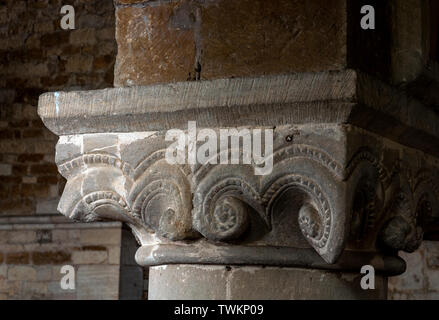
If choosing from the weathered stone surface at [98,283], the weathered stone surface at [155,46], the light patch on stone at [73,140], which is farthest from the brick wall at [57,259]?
the weathered stone surface at [155,46]

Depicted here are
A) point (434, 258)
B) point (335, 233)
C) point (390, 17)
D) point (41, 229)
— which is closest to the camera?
point (335, 233)

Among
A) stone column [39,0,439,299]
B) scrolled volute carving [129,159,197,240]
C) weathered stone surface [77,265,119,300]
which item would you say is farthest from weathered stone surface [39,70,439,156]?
weathered stone surface [77,265,119,300]

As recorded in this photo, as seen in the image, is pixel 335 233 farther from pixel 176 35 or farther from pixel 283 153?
pixel 176 35

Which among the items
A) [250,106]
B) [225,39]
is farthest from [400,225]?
[225,39]

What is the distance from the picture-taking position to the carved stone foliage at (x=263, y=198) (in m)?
1.60

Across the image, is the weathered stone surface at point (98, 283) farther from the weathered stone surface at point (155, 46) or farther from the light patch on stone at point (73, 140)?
the weathered stone surface at point (155, 46)

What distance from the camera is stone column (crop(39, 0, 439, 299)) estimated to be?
1.62m

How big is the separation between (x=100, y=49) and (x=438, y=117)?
195 inches

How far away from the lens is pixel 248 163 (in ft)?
5.49

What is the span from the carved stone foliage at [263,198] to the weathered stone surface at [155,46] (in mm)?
175

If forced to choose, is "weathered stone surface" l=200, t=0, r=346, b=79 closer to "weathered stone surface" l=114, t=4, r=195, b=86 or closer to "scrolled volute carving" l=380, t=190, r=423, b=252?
"weathered stone surface" l=114, t=4, r=195, b=86
